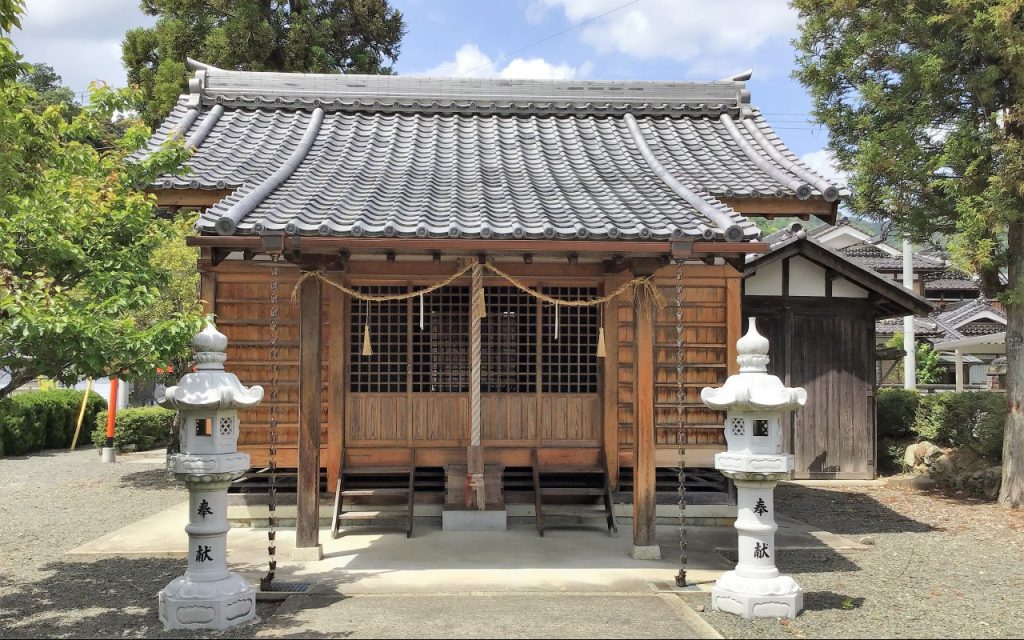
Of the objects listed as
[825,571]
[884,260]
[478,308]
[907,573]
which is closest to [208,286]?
[478,308]

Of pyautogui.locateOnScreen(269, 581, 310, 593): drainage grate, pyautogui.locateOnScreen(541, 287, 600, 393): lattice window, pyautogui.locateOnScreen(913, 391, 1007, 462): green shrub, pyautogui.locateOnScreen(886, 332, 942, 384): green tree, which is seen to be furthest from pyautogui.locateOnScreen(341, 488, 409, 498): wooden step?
pyautogui.locateOnScreen(886, 332, 942, 384): green tree

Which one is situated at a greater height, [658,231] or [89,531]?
[658,231]

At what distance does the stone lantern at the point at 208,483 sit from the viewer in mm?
6180

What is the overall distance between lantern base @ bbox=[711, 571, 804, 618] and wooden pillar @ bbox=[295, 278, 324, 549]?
14.0 feet

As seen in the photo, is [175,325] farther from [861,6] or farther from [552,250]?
[861,6]

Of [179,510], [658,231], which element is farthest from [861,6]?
[179,510]

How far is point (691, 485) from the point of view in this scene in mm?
11102

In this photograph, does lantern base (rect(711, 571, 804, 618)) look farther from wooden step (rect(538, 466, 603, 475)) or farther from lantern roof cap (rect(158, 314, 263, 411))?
lantern roof cap (rect(158, 314, 263, 411))

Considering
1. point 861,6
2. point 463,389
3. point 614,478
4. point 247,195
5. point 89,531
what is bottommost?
point 89,531

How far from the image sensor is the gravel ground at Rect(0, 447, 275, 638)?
6.25 m

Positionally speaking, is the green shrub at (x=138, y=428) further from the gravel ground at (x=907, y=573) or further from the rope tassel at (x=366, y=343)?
the gravel ground at (x=907, y=573)

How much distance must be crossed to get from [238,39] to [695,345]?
12939mm

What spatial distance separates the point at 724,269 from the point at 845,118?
160 inches

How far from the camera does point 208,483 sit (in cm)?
643
